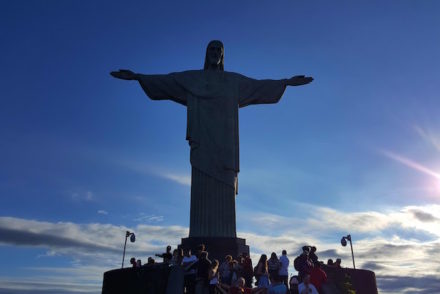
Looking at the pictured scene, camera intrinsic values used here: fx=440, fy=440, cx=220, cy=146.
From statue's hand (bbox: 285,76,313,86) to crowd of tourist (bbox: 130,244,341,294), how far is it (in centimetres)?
783

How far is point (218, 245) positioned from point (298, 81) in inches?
287

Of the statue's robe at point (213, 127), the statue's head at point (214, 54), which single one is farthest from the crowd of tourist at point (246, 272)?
the statue's head at point (214, 54)

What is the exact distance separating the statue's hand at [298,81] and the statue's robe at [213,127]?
12.6 inches

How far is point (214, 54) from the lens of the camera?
17453 mm

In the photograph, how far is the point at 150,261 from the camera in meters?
12.3

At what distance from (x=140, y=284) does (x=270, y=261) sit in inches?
125

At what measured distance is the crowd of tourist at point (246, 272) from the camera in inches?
348

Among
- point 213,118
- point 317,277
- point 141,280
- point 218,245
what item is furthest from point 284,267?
point 213,118

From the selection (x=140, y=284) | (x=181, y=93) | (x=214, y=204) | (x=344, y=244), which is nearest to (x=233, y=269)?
(x=140, y=284)

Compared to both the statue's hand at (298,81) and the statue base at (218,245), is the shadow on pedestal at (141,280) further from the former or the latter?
the statue's hand at (298,81)

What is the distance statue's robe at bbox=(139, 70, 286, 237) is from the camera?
15.3m

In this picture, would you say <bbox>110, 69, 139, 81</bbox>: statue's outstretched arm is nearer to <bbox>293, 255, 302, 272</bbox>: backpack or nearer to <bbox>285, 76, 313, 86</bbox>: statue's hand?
<bbox>285, 76, 313, 86</bbox>: statue's hand

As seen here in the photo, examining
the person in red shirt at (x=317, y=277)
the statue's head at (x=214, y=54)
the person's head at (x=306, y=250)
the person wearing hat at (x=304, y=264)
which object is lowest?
the person in red shirt at (x=317, y=277)

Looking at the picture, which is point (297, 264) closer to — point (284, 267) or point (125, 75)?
point (284, 267)
